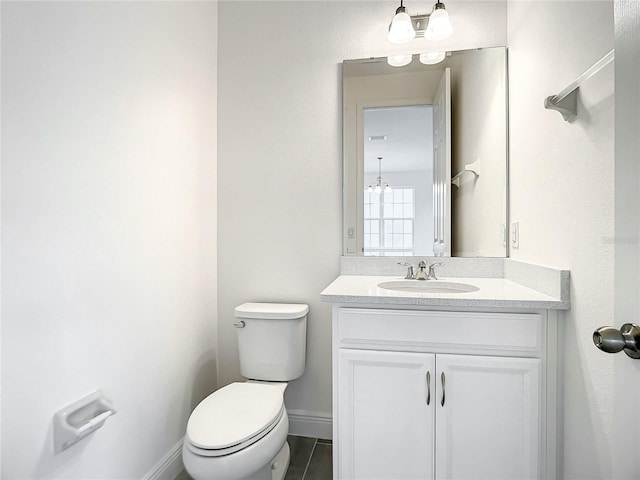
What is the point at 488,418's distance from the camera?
4.25 ft

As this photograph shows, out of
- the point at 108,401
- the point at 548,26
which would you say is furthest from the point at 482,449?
the point at 548,26

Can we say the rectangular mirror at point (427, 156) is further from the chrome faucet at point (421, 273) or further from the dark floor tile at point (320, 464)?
the dark floor tile at point (320, 464)

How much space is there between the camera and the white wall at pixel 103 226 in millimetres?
970

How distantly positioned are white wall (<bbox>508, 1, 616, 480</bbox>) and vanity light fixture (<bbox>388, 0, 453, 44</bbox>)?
348 mm

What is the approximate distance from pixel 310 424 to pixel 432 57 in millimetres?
2074

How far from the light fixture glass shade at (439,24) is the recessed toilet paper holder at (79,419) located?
2055mm

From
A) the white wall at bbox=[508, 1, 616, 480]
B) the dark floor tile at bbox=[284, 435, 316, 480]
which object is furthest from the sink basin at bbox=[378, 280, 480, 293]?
the dark floor tile at bbox=[284, 435, 316, 480]

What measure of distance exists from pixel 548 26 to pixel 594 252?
87cm

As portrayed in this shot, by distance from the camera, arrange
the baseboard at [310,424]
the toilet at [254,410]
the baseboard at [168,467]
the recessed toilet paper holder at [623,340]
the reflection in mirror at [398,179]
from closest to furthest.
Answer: the recessed toilet paper holder at [623,340] < the toilet at [254,410] < the baseboard at [168,467] < the reflection in mirror at [398,179] < the baseboard at [310,424]

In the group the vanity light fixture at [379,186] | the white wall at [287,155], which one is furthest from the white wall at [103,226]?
the vanity light fixture at [379,186]

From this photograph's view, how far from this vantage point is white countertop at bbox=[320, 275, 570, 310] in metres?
1.24

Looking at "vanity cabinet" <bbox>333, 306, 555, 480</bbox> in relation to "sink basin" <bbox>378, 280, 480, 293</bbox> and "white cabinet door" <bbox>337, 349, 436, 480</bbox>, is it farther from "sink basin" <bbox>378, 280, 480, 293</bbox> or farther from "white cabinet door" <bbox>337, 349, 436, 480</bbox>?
"sink basin" <bbox>378, 280, 480, 293</bbox>

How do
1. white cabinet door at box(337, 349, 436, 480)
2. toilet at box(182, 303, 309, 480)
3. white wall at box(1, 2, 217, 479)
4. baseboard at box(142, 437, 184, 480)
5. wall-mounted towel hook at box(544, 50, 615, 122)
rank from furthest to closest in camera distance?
baseboard at box(142, 437, 184, 480) < white cabinet door at box(337, 349, 436, 480) < toilet at box(182, 303, 309, 480) < wall-mounted towel hook at box(544, 50, 615, 122) < white wall at box(1, 2, 217, 479)

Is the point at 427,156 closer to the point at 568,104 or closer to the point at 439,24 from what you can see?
the point at 439,24
